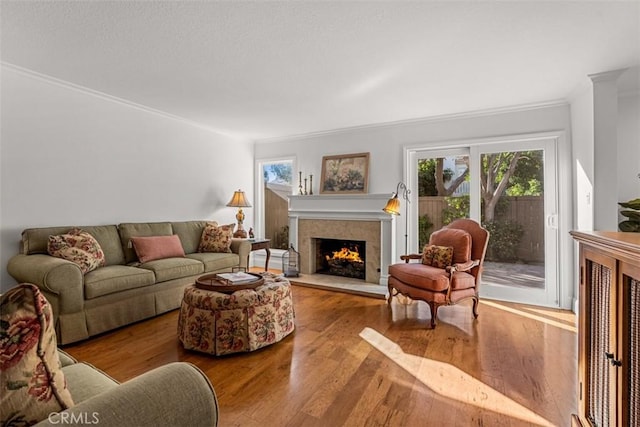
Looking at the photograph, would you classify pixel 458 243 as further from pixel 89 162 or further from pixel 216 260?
pixel 89 162

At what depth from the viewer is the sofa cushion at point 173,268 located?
3.21m

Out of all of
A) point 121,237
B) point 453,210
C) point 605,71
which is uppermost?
point 605,71

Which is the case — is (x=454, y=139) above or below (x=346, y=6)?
below

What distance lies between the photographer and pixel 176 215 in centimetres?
441

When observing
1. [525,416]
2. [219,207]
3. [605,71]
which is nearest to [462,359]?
[525,416]

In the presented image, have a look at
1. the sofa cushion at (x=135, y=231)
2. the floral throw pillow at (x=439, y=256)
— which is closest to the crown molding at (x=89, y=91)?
the sofa cushion at (x=135, y=231)

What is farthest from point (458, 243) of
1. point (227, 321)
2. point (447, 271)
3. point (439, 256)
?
point (227, 321)

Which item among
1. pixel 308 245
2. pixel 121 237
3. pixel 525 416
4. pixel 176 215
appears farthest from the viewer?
pixel 308 245

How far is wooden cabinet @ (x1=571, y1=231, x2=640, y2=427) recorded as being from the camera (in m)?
1.02

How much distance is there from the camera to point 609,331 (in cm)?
119

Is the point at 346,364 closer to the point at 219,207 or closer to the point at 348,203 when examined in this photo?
the point at 348,203

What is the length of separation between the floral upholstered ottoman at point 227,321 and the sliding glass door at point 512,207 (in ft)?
9.55

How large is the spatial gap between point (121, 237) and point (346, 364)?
9.56 ft

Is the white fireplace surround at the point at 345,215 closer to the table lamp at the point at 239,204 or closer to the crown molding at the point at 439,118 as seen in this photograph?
the table lamp at the point at 239,204
